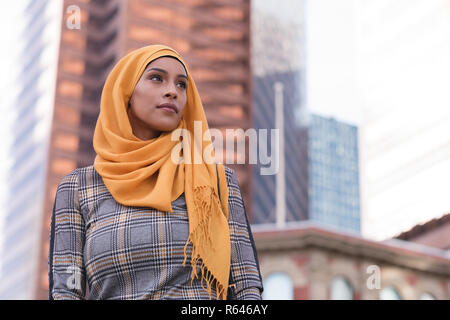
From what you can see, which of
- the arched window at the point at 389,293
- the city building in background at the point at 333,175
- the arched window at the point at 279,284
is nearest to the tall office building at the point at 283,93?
the city building in background at the point at 333,175

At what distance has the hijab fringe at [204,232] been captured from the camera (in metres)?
3.01

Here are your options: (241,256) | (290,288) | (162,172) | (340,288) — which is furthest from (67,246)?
(340,288)

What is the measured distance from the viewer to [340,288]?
104 ft

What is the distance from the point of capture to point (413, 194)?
315 ft

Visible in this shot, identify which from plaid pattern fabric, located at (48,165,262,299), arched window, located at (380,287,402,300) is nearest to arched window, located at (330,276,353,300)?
arched window, located at (380,287,402,300)

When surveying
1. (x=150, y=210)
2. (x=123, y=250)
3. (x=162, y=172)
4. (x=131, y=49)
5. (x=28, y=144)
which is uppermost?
(x=131, y=49)

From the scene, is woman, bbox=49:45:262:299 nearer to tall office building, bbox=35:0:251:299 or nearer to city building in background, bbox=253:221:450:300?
city building in background, bbox=253:221:450:300

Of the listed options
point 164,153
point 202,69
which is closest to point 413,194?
point 202,69

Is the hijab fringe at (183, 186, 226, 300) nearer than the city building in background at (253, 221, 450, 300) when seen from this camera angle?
Yes

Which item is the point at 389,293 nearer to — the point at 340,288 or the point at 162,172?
the point at 340,288

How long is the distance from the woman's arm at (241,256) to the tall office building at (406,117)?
9041 cm

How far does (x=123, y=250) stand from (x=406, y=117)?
4112 inches

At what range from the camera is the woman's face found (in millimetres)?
3236

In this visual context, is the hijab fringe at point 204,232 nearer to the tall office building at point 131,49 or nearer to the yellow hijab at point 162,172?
the yellow hijab at point 162,172
